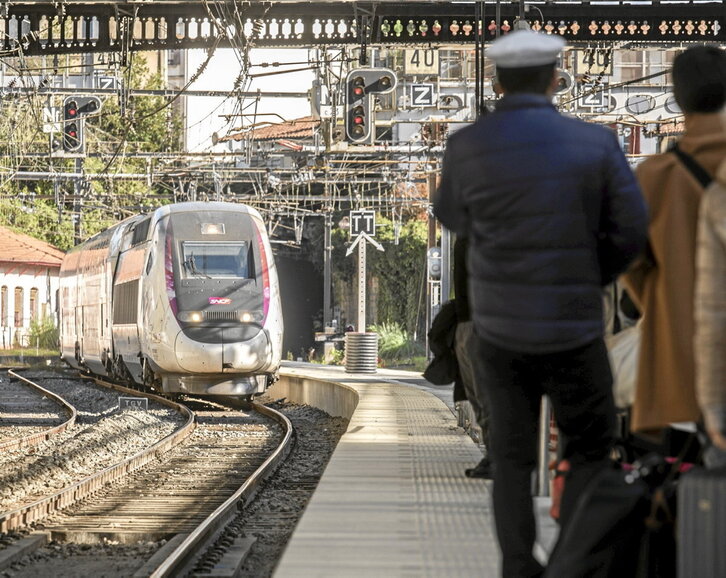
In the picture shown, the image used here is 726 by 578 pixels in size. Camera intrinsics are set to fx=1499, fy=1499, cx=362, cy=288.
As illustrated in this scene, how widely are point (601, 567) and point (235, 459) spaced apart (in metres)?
13.8

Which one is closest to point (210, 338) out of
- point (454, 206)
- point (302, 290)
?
point (454, 206)

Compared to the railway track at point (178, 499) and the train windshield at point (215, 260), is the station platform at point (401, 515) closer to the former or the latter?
the railway track at point (178, 499)

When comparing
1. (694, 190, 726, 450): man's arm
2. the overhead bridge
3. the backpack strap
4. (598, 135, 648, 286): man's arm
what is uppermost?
the overhead bridge

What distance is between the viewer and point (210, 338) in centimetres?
2192

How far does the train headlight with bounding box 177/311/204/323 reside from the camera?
2191 cm

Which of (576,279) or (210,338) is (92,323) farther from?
(576,279)

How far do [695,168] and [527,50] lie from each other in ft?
2.28

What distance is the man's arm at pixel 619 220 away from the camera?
4.41m

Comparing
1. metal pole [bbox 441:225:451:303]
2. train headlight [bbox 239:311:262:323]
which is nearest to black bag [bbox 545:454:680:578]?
train headlight [bbox 239:311:262:323]

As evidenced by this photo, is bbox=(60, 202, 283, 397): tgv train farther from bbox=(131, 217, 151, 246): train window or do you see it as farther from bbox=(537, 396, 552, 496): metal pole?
bbox=(537, 396, 552, 496): metal pole

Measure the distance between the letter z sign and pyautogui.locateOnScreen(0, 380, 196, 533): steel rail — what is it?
38.5ft

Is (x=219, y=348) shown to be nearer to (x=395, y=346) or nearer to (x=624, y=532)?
(x=624, y=532)

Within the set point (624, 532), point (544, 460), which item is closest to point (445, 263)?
point (544, 460)

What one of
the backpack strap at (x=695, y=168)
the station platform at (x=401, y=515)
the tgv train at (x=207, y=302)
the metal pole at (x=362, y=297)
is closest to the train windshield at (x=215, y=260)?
the tgv train at (x=207, y=302)
